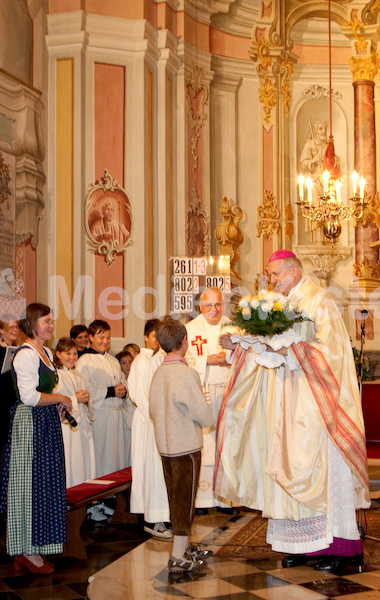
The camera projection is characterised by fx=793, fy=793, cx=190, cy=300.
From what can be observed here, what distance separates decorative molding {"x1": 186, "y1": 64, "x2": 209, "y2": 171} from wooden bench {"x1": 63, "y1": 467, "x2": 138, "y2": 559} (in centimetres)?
647

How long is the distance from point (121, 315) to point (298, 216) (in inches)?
199

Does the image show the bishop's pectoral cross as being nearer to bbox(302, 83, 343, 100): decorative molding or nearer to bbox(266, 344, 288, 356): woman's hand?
bbox(266, 344, 288, 356): woman's hand

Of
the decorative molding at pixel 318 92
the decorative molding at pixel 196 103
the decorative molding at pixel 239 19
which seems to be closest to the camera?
the decorative molding at pixel 196 103

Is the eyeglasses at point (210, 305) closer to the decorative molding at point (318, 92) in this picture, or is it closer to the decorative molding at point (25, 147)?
the decorative molding at point (25, 147)

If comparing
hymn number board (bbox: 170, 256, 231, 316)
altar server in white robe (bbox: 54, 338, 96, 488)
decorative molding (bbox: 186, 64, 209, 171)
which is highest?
decorative molding (bbox: 186, 64, 209, 171)

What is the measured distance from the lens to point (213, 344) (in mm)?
7934

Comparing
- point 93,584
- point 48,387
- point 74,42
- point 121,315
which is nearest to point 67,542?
point 93,584

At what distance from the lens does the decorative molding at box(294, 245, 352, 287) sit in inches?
542

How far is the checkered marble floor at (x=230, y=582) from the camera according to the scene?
496 cm

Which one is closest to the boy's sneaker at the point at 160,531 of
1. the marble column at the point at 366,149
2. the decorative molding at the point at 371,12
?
the marble column at the point at 366,149

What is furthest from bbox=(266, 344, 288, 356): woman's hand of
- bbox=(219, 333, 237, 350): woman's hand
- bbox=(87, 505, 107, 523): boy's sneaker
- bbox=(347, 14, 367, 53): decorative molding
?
bbox=(347, 14, 367, 53): decorative molding

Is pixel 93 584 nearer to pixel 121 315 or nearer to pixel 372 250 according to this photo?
pixel 121 315

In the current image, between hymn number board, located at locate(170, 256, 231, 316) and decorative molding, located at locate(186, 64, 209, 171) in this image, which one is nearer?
hymn number board, located at locate(170, 256, 231, 316)

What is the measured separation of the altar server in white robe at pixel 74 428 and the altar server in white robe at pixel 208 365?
1.07 m
